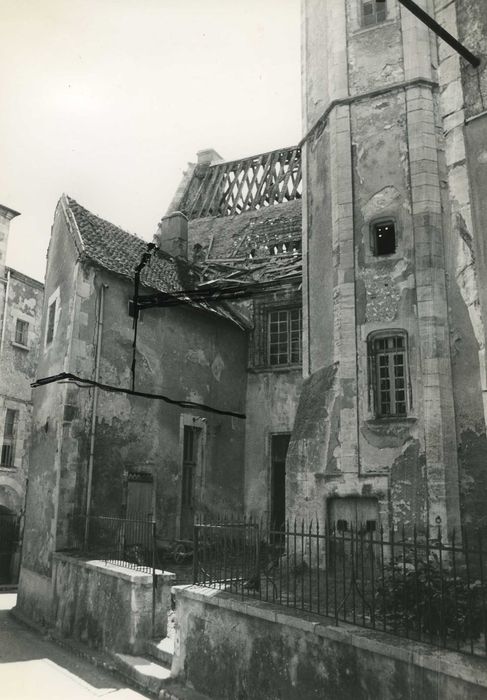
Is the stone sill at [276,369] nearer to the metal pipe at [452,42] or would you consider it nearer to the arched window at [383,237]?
the arched window at [383,237]

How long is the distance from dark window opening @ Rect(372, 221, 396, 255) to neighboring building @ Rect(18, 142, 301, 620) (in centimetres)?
238

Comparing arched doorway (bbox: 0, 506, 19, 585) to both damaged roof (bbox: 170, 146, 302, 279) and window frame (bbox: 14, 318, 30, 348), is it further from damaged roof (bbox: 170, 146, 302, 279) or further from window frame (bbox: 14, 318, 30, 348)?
damaged roof (bbox: 170, 146, 302, 279)

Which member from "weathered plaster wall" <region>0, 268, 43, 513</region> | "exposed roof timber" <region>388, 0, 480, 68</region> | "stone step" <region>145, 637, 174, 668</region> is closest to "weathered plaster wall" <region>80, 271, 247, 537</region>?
"stone step" <region>145, 637, 174, 668</region>

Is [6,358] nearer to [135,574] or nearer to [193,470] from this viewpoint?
[193,470]

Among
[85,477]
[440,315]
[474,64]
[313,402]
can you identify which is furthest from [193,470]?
[474,64]

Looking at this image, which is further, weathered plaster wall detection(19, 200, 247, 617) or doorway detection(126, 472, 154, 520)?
doorway detection(126, 472, 154, 520)

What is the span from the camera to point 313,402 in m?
12.4

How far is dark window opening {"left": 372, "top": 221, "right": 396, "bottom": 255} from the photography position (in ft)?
40.8

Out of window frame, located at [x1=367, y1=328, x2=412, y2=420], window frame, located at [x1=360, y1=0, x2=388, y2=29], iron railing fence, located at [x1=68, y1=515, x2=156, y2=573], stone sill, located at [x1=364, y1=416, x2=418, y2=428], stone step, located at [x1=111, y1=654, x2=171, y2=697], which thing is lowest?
stone step, located at [x1=111, y1=654, x2=171, y2=697]

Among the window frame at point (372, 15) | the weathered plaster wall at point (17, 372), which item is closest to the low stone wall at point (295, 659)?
the window frame at point (372, 15)

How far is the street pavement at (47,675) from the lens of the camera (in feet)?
26.9

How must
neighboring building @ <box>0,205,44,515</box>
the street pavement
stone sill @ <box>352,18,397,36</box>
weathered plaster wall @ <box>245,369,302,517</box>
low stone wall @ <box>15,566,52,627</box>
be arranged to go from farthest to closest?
neighboring building @ <box>0,205,44,515</box>
weathered plaster wall @ <box>245,369,302,517</box>
stone sill @ <box>352,18,397,36</box>
low stone wall @ <box>15,566,52,627</box>
the street pavement

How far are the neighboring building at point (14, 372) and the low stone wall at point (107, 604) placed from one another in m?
10.2

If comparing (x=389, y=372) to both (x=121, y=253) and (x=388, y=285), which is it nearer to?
(x=388, y=285)
